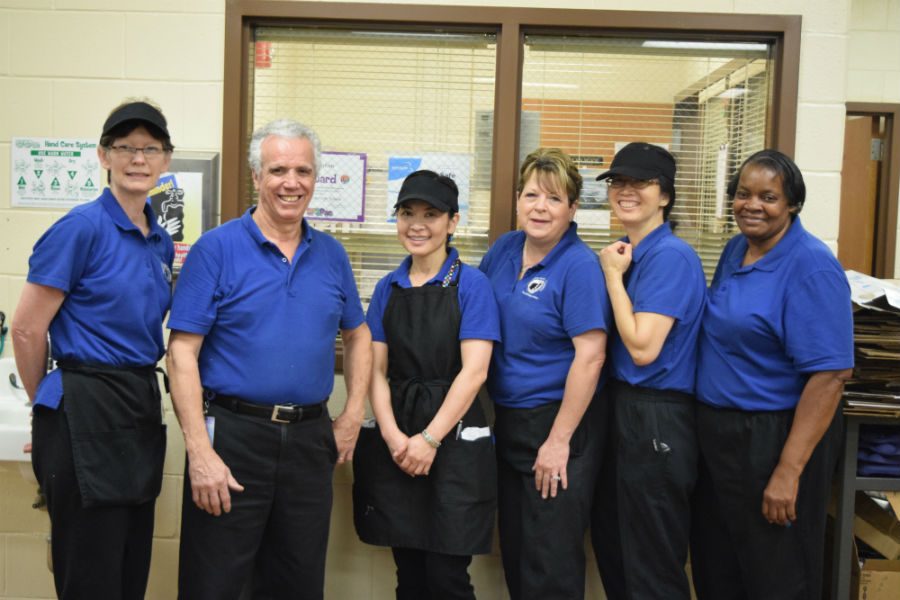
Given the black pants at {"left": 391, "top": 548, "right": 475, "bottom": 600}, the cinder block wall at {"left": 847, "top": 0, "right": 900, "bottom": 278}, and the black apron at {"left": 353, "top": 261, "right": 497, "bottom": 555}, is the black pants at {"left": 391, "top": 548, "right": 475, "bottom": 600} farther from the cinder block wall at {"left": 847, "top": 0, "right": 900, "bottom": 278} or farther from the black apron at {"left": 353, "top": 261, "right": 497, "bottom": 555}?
the cinder block wall at {"left": 847, "top": 0, "right": 900, "bottom": 278}

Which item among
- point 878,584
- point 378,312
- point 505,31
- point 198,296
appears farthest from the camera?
point 505,31

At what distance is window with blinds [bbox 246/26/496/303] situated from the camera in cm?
280

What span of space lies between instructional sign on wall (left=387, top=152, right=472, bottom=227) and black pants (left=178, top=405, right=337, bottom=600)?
0.99 metres

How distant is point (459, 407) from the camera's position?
218 cm

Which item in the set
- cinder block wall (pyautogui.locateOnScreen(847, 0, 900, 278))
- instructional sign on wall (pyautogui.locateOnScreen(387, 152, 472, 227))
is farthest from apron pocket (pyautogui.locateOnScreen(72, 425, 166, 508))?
cinder block wall (pyautogui.locateOnScreen(847, 0, 900, 278))

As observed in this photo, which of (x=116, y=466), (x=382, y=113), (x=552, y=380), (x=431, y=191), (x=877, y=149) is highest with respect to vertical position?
(x=877, y=149)

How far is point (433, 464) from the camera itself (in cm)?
223

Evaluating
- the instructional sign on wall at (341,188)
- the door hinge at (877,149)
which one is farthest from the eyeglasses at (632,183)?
the door hinge at (877,149)

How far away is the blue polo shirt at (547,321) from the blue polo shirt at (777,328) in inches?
12.5

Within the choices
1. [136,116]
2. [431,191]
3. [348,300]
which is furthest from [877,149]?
[136,116]

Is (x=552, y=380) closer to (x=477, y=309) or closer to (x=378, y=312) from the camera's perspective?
(x=477, y=309)

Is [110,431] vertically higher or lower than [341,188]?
lower

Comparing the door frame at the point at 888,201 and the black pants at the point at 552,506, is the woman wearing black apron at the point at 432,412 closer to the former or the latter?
the black pants at the point at 552,506

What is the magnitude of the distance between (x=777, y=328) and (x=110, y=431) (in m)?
1.72
